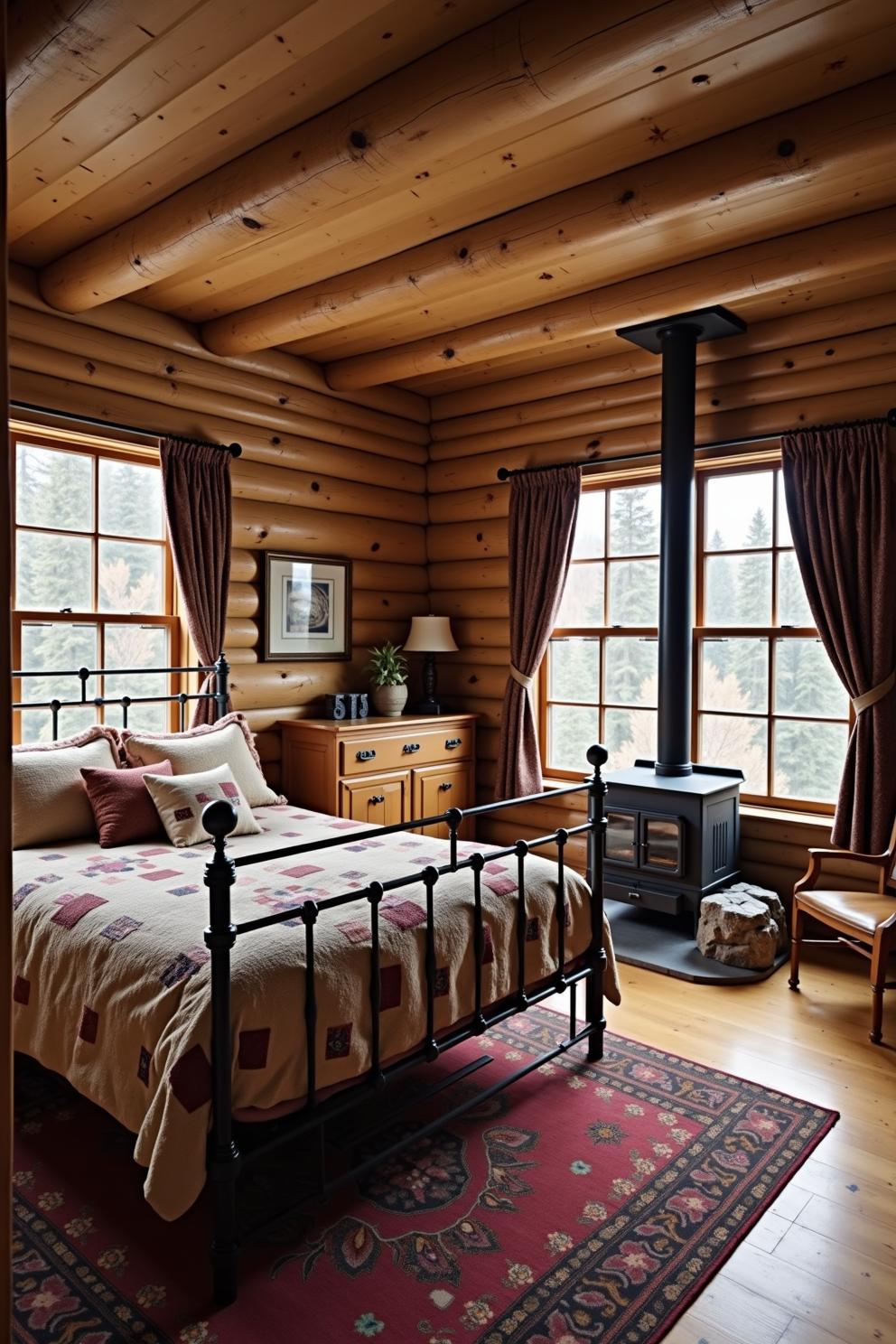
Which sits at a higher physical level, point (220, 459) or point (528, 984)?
point (220, 459)

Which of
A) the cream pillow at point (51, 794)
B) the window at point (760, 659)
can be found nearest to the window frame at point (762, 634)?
the window at point (760, 659)

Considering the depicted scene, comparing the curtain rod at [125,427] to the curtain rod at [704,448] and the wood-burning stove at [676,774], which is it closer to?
A: the curtain rod at [704,448]

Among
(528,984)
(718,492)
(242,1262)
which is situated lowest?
(242,1262)

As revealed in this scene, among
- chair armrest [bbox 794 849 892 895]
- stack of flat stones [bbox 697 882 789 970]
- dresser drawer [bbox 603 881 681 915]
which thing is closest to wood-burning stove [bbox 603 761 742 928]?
dresser drawer [bbox 603 881 681 915]

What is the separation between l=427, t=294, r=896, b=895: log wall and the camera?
4.32m

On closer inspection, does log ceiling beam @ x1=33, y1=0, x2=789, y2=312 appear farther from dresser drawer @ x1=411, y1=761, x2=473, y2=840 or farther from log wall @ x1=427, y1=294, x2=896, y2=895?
dresser drawer @ x1=411, y1=761, x2=473, y2=840

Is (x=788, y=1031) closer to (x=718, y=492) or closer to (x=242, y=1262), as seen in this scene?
(x=242, y=1262)

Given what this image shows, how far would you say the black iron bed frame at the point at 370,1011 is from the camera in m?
1.99

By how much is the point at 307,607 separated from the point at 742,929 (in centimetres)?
299

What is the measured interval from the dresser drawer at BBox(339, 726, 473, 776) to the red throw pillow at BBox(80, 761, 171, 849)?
4.92ft

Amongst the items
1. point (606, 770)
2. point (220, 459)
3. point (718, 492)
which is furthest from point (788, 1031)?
point (220, 459)

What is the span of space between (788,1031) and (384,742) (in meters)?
2.59

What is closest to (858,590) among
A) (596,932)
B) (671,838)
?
(671,838)

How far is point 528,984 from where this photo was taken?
2.93 metres
